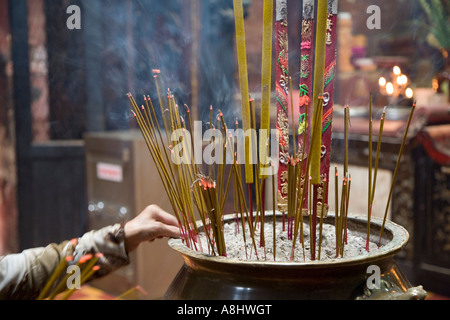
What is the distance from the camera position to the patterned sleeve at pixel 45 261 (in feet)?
3.48

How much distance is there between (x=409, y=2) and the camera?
3.05m

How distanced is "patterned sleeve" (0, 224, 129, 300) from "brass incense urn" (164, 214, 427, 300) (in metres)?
0.42

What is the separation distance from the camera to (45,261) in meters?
1.10

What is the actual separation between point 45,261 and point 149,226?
0.25 m

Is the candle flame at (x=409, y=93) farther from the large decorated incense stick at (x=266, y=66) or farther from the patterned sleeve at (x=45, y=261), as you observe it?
Answer: the large decorated incense stick at (x=266, y=66)

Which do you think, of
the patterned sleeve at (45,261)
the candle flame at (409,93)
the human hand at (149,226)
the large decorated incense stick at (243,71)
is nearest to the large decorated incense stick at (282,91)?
the large decorated incense stick at (243,71)

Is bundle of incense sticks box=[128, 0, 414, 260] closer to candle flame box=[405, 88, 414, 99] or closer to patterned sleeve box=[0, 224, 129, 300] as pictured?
patterned sleeve box=[0, 224, 129, 300]

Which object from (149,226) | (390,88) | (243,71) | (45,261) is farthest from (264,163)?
(390,88)

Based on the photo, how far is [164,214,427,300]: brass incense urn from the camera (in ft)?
2.24

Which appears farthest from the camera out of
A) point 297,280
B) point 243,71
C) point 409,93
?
point 409,93

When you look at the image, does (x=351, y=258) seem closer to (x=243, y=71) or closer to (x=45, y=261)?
(x=243, y=71)

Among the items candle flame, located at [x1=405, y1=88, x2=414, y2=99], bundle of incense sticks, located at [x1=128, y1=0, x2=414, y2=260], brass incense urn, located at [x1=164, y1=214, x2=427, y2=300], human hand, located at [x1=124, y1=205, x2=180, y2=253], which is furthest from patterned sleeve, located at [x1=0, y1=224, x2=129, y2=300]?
candle flame, located at [x1=405, y1=88, x2=414, y2=99]
